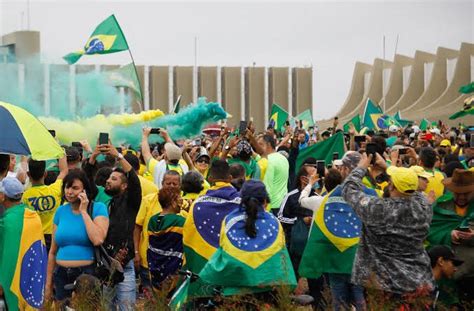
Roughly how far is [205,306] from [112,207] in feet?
5.82

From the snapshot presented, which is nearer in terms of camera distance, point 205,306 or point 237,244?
point 237,244

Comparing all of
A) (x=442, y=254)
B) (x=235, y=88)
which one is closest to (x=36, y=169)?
(x=442, y=254)

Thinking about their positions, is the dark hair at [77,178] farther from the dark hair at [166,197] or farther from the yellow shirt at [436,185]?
the yellow shirt at [436,185]

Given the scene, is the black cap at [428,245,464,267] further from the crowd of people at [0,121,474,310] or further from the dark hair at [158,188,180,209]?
the dark hair at [158,188,180,209]

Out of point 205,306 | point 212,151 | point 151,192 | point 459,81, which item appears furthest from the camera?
point 459,81

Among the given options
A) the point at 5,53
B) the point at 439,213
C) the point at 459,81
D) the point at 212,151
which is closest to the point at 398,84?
the point at 459,81

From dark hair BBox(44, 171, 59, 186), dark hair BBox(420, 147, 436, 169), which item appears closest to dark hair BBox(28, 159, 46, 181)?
dark hair BBox(44, 171, 59, 186)

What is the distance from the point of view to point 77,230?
30.0 feet

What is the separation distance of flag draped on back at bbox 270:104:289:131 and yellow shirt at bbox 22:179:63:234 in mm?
18001

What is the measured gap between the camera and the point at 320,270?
10148 mm

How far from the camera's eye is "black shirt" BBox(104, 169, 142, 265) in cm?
989

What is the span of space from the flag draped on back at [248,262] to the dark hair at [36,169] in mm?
3165

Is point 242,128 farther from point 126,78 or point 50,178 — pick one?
point 126,78

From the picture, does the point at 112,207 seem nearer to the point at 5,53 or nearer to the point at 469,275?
the point at 469,275
